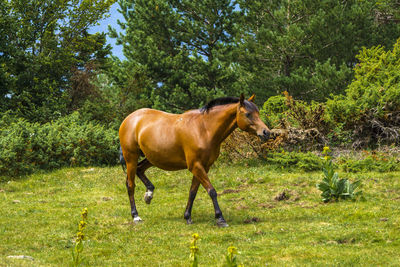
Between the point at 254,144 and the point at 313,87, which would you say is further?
the point at 313,87

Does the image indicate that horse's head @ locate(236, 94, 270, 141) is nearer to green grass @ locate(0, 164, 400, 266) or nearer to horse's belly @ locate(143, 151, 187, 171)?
horse's belly @ locate(143, 151, 187, 171)

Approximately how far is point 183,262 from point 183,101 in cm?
2020

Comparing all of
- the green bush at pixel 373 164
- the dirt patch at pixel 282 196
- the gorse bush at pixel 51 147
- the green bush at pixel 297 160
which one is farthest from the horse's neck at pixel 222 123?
the gorse bush at pixel 51 147

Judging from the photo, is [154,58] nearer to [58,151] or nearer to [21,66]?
[21,66]

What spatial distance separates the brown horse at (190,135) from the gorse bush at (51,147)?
6.97 metres

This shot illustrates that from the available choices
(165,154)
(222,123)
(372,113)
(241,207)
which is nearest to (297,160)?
(372,113)

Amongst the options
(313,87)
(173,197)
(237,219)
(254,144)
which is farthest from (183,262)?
(313,87)

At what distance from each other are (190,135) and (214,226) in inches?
65.3

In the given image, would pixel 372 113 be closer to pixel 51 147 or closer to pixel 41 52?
pixel 51 147

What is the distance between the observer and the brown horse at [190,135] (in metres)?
7.57

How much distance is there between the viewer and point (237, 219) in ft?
26.7

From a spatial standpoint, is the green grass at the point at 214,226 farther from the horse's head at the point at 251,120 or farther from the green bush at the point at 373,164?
the horse's head at the point at 251,120

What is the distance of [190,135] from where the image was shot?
7863mm

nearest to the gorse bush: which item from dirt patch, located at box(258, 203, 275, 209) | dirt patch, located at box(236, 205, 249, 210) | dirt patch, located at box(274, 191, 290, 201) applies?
dirt patch, located at box(236, 205, 249, 210)
